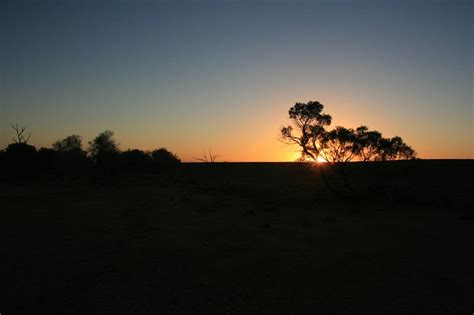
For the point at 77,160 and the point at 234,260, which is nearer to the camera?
the point at 234,260

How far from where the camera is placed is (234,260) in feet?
31.6

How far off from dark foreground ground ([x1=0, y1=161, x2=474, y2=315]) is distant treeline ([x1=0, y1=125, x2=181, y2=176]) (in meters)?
24.6

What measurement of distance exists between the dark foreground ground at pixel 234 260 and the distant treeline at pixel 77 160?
80.8 feet

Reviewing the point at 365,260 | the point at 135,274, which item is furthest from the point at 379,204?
the point at 135,274

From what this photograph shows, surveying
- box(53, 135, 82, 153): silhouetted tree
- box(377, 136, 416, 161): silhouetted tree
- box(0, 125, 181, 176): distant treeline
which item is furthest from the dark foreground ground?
box(53, 135, 82, 153): silhouetted tree

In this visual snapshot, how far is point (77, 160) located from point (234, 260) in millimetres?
51502

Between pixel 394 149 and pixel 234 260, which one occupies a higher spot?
pixel 394 149

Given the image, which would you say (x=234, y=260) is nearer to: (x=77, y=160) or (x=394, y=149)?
(x=394, y=149)

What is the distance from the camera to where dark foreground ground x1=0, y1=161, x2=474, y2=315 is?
674cm

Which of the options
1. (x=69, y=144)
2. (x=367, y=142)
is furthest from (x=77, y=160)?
(x=367, y=142)

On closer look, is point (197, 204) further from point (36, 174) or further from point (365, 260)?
point (36, 174)

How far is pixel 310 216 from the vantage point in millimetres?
17906

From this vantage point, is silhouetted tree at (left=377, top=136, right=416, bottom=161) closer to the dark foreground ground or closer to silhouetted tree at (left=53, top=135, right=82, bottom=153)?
the dark foreground ground

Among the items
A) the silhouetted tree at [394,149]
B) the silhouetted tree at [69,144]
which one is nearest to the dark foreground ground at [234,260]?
the silhouetted tree at [394,149]
